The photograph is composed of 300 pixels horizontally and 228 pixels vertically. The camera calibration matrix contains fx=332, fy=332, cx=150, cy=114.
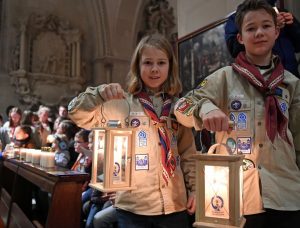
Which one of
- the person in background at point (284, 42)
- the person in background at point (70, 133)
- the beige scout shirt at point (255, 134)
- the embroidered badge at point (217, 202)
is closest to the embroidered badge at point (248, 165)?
the beige scout shirt at point (255, 134)

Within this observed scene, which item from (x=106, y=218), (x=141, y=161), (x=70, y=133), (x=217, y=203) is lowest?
(x=106, y=218)

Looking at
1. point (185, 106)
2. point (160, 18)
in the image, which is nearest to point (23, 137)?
point (185, 106)

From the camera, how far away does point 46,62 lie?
9.91m

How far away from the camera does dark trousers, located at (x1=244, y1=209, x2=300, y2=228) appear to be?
1.39 m

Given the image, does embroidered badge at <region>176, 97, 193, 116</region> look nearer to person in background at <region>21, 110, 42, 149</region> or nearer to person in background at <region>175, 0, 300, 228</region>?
person in background at <region>175, 0, 300, 228</region>

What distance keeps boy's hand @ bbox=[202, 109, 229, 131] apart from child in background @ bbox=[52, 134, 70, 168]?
12.7ft

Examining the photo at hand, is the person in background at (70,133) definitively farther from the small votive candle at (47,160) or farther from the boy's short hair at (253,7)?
the boy's short hair at (253,7)

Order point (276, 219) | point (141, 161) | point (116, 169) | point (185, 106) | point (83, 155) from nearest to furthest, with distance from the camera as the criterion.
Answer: point (276, 219) < point (185, 106) < point (116, 169) < point (141, 161) < point (83, 155)

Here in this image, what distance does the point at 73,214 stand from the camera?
7.47 ft

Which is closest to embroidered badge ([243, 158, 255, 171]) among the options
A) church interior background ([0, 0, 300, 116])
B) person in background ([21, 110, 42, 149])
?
person in background ([21, 110, 42, 149])

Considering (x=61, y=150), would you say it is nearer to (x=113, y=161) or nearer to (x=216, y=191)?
(x=113, y=161)

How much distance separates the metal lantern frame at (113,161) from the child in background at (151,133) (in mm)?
100

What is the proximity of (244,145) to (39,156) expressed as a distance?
2.57m

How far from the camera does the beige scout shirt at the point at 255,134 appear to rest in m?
1.39
